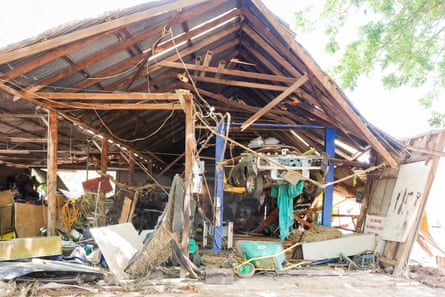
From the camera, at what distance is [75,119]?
722cm

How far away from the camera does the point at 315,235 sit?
Answer: 21.7ft

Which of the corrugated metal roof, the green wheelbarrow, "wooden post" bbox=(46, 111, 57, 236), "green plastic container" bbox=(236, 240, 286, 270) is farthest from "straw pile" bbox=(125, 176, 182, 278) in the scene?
the corrugated metal roof

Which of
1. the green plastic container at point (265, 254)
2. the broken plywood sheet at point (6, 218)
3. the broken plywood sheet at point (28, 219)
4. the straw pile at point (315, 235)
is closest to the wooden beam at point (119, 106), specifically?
the broken plywood sheet at point (28, 219)

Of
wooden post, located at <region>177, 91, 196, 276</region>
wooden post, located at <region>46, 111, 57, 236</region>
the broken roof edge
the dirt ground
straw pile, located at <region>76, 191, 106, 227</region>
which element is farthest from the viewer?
straw pile, located at <region>76, 191, 106, 227</region>

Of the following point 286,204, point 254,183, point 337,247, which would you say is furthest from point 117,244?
point 337,247

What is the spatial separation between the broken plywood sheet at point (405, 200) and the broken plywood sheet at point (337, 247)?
1.56ft

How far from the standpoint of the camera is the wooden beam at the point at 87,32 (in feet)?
15.1

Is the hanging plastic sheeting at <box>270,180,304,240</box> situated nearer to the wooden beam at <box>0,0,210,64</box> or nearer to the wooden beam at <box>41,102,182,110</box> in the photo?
the wooden beam at <box>41,102,182,110</box>

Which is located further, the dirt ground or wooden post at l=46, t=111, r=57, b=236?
wooden post at l=46, t=111, r=57, b=236

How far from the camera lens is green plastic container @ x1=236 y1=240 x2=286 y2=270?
219 inches

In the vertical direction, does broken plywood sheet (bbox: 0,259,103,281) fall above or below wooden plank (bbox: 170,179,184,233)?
below

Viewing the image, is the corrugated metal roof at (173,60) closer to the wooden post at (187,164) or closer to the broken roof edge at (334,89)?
the broken roof edge at (334,89)

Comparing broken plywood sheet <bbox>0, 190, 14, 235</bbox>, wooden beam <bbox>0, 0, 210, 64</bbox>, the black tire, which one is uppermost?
wooden beam <bbox>0, 0, 210, 64</bbox>

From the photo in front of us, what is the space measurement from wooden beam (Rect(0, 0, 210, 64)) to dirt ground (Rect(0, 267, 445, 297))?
324 cm
